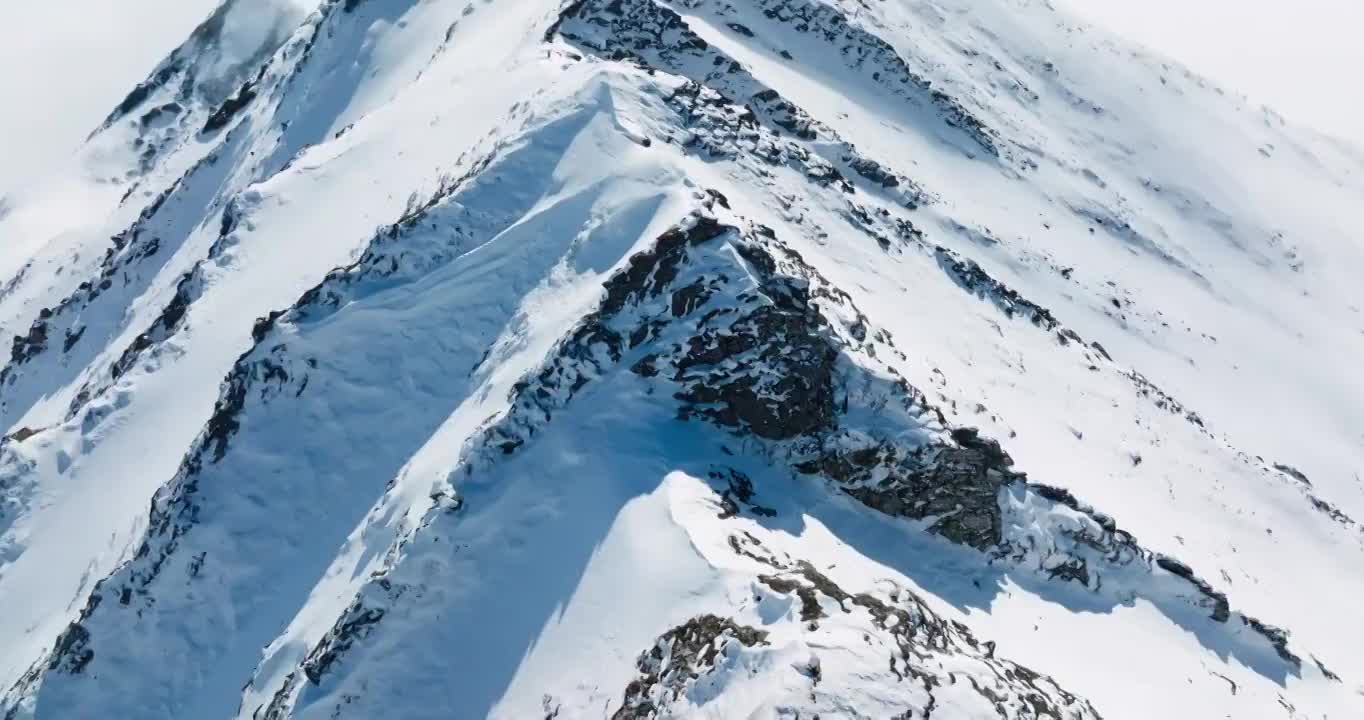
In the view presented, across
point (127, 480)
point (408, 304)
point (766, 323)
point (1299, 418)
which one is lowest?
point (127, 480)

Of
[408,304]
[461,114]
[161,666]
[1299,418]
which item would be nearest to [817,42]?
[461,114]

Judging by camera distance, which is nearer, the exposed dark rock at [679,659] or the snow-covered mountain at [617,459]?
the exposed dark rock at [679,659]

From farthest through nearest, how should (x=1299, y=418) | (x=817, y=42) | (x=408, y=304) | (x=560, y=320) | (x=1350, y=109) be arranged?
(x=1350, y=109) → (x=817, y=42) → (x=1299, y=418) → (x=408, y=304) → (x=560, y=320)

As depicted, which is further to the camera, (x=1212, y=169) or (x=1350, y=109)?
(x=1350, y=109)

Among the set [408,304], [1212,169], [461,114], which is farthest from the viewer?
[1212,169]

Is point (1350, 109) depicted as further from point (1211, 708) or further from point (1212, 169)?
point (1211, 708)

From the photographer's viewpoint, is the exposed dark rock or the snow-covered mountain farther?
the snow-covered mountain

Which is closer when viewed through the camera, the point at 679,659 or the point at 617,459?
the point at 679,659

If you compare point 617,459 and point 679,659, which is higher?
point 679,659
